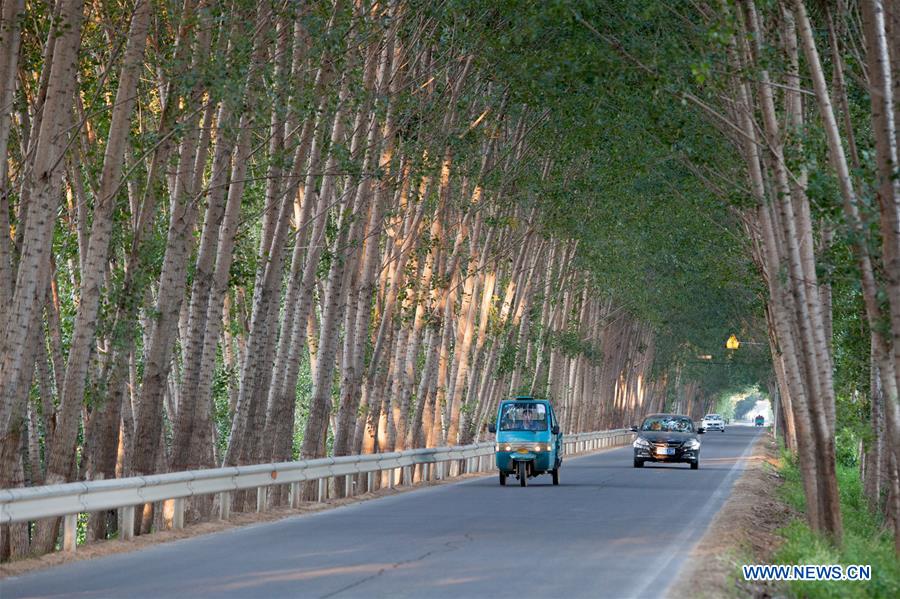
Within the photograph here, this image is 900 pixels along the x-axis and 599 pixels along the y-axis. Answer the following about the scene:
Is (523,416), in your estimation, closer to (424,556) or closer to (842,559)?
(842,559)

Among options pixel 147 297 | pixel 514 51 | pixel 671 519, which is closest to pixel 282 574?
pixel 671 519

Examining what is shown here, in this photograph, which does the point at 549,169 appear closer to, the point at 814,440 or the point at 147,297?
the point at 147,297

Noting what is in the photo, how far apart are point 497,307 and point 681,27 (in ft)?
94.3

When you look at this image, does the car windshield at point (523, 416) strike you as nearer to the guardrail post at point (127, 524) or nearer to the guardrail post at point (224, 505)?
the guardrail post at point (224, 505)

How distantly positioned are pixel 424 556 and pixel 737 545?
4.34 m

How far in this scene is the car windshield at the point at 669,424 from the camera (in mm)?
46125

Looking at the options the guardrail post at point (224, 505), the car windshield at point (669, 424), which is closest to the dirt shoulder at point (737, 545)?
the guardrail post at point (224, 505)

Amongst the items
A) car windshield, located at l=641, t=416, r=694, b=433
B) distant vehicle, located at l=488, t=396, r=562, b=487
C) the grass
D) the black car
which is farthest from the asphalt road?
car windshield, located at l=641, t=416, r=694, b=433

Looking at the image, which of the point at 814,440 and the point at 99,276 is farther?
the point at 99,276

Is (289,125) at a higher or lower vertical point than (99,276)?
higher

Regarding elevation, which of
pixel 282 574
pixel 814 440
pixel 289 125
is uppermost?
pixel 289 125

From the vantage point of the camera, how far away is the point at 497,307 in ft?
174

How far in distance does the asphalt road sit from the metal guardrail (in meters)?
0.63

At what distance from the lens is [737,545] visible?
59.1 ft
